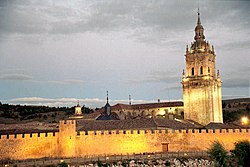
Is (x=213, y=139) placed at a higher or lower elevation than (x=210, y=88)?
lower

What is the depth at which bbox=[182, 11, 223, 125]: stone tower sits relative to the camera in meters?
75.2

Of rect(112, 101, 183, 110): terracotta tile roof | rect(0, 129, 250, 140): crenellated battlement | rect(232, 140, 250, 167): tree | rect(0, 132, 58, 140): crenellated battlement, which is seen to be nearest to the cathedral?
rect(112, 101, 183, 110): terracotta tile roof

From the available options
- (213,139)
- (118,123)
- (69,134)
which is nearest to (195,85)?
(118,123)

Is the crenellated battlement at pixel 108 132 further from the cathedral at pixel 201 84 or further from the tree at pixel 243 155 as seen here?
the cathedral at pixel 201 84

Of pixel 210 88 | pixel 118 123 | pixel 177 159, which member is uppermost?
pixel 210 88

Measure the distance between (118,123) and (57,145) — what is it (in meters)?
12.7

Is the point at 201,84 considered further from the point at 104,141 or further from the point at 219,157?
the point at 219,157

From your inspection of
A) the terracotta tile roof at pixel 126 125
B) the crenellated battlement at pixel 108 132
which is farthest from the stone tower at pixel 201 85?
the crenellated battlement at pixel 108 132

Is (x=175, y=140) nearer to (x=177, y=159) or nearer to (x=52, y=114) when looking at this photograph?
(x=177, y=159)

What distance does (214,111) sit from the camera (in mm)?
76062

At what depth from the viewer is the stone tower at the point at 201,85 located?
75.2m

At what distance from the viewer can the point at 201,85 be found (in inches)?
2990

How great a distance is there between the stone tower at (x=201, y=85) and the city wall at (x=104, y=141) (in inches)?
1339

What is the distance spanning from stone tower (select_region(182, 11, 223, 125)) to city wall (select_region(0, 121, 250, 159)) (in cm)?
3401
